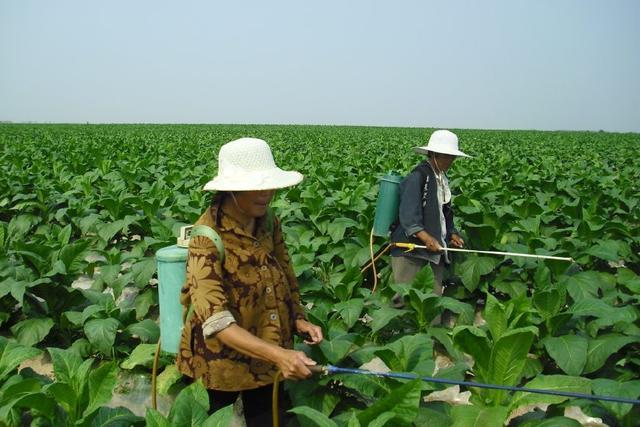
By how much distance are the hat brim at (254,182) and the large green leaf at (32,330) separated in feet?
7.77

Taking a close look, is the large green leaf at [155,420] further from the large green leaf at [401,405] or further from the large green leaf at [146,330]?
the large green leaf at [146,330]

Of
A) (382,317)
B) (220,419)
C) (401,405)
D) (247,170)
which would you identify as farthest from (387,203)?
(220,419)

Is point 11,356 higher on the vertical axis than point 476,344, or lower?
lower

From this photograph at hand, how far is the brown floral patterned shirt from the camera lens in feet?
6.88

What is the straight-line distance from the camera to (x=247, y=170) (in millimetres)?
2117

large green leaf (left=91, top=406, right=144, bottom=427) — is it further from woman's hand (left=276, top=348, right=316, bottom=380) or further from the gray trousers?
the gray trousers

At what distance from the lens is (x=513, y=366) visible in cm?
233

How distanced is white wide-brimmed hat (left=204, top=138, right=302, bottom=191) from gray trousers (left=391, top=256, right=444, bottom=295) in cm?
244

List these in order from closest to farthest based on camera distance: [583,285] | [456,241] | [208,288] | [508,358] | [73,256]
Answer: [208,288] → [508,358] → [583,285] → [73,256] → [456,241]

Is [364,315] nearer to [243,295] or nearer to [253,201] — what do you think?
[243,295]

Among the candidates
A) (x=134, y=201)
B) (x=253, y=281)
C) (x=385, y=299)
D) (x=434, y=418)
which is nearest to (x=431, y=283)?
(x=385, y=299)

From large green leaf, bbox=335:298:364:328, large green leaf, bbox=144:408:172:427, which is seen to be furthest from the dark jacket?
large green leaf, bbox=144:408:172:427

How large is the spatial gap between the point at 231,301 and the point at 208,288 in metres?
0.17

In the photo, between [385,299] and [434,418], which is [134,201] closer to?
[385,299]
